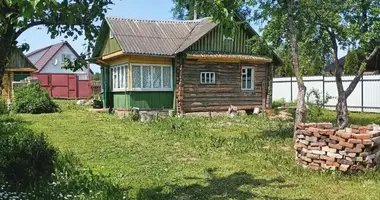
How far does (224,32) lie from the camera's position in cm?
409

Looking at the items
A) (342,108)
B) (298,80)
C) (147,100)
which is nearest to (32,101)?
(147,100)

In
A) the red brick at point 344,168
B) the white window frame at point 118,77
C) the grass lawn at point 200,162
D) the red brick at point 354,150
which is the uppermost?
the white window frame at point 118,77

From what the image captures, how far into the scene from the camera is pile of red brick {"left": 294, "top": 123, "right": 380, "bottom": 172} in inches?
299

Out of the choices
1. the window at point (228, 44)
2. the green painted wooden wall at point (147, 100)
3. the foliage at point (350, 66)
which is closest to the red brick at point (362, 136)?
the green painted wooden wall at point (147, 100)

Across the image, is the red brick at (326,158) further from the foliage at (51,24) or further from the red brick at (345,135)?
the foliage at (51,24)

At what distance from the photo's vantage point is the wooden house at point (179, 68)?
1872cm

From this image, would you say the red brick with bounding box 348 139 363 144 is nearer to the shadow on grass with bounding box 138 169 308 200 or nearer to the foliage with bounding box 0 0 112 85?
the shadow on grass with bounding box 138 169 308 200

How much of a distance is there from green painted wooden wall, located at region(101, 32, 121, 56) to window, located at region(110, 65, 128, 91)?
0.84 m

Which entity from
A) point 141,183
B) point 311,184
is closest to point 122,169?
point 141,183

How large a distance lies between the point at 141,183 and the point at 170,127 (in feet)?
23.3

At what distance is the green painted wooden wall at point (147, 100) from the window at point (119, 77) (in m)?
0.39

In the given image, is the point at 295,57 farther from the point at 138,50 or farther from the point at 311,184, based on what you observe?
the point at 138,50

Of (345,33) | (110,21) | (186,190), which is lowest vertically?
(186,190)

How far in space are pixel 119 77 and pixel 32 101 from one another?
177 inches
